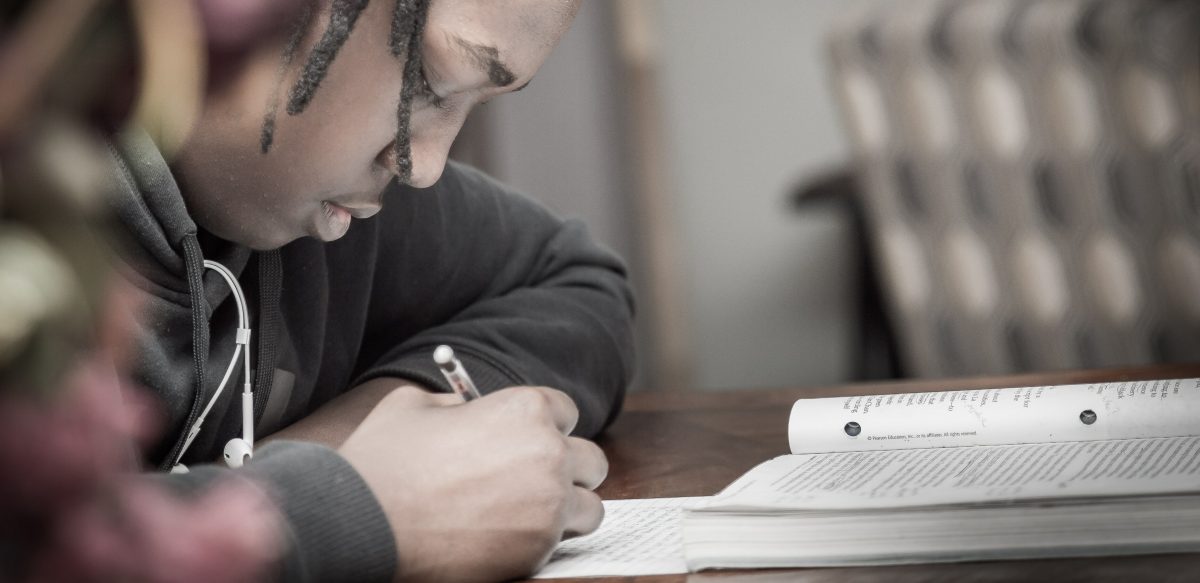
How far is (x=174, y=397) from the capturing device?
0.81 m

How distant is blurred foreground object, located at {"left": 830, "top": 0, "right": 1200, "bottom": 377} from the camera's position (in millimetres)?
2174

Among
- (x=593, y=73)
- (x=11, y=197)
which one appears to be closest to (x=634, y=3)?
(x=593, y=73)

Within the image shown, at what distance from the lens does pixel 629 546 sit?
65 cm

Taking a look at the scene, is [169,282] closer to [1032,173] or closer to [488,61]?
[488,61]

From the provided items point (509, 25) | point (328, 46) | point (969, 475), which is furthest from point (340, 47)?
point (969, 475)

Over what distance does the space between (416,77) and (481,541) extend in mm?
299

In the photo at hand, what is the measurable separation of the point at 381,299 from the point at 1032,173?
1.49 m

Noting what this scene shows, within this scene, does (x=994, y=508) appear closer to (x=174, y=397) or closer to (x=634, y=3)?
(x=174, y=397)

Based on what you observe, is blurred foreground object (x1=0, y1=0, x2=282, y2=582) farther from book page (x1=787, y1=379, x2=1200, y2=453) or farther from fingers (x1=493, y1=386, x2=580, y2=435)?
book page (x1=787, y1=379, x2=1200, y2=453)

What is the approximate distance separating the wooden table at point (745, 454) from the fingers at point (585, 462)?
9 cm

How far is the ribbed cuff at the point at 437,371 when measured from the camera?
95 cm

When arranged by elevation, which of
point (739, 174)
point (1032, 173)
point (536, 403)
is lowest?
point (739, 174)

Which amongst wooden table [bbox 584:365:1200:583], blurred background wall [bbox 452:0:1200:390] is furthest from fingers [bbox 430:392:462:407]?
blurred background wall [bbox 452:0:1200:390]

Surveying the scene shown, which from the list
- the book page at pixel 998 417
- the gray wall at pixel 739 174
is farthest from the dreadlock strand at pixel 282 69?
the gray wall at pixel 739 174
